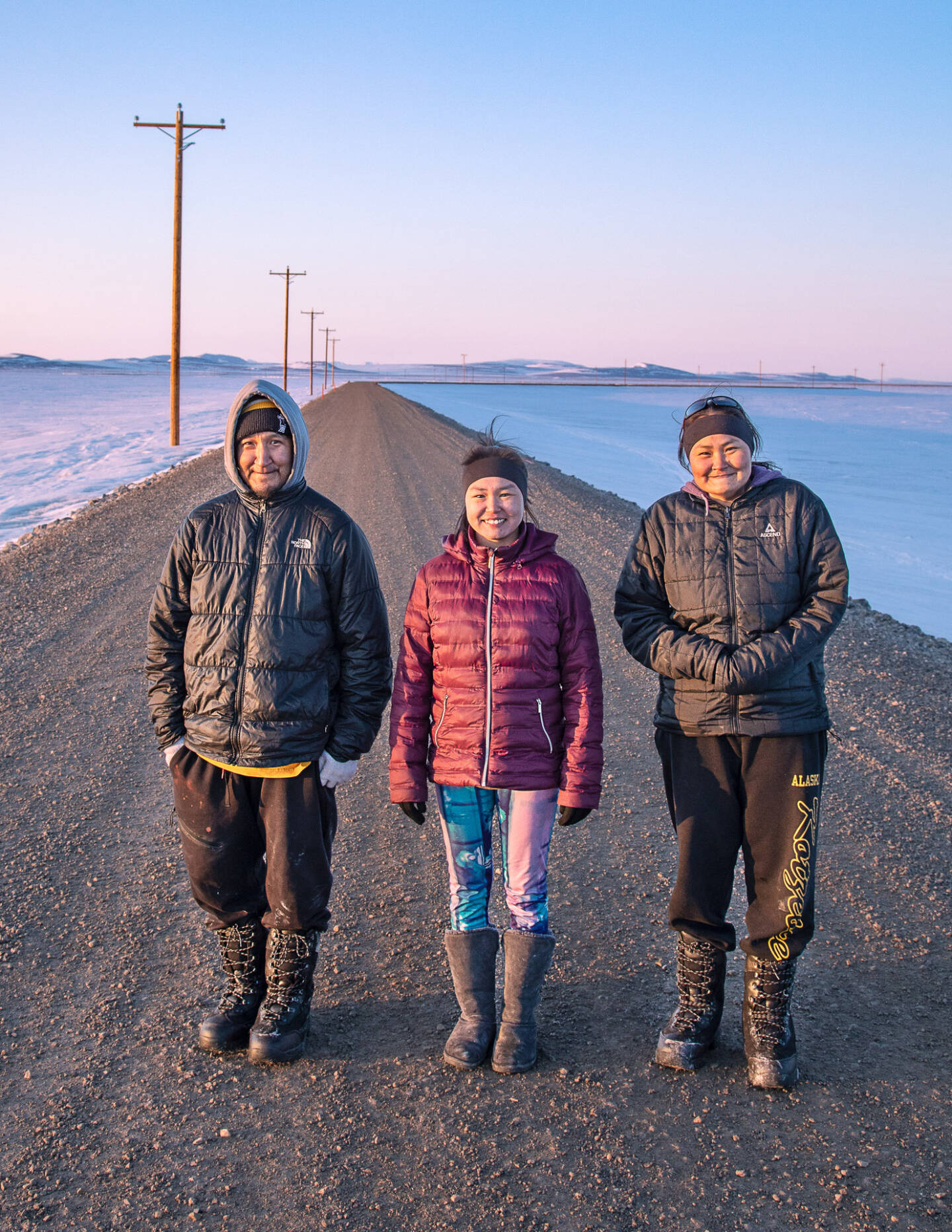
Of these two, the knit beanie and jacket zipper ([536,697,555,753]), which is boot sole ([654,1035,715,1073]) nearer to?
jacket zipper ([536,697,555,753])

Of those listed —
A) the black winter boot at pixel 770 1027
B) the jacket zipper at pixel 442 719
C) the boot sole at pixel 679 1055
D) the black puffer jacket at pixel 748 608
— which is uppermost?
the black puffer jacket at pixel 748 608

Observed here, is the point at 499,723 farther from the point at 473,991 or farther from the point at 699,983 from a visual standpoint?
the point at 699,983

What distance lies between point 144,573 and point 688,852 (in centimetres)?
745

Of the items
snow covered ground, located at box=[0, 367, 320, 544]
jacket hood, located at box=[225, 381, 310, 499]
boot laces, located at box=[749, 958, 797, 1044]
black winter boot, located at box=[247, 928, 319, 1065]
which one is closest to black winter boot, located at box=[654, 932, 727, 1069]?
boot laces, located at box=[749, 958, 797, 1044]

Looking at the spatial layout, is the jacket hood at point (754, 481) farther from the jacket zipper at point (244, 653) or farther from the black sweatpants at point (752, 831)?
the jacket zipper at point (244, 653)

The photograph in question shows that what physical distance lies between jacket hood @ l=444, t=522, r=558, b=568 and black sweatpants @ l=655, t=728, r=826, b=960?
2.30ft

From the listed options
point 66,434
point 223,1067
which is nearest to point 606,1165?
point 223,1067

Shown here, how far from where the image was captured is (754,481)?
9.20 ft

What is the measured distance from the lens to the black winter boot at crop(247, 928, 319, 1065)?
278 cm

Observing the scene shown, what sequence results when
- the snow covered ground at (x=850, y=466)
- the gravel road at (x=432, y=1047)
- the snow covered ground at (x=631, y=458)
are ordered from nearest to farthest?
the gravel road at (x=432, y=1047) → the snow covered ground at (x=850, y=466) → the snow covered ground at (x=631, y=458)

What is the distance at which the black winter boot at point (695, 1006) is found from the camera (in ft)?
9.14

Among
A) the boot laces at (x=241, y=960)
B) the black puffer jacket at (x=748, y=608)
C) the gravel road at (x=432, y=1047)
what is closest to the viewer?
the gravel road at (x=432, y=1047)

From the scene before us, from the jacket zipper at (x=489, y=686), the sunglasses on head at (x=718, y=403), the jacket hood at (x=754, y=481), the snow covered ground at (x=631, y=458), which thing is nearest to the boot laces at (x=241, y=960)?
the jacket zipper at (x=489, y=686)

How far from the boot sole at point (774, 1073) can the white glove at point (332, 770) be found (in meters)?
1.42
